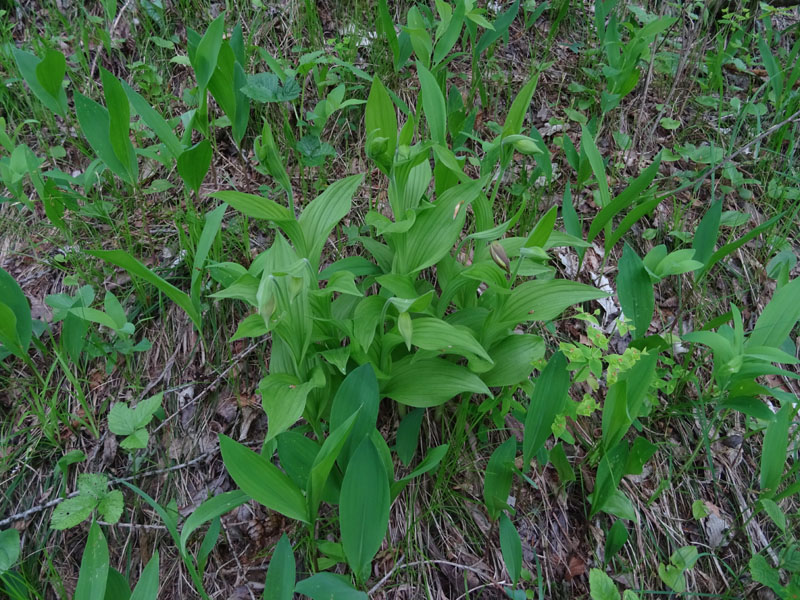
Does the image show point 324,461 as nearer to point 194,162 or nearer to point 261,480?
point 261,480

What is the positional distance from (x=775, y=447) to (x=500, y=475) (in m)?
0.97

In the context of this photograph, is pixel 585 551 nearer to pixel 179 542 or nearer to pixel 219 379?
pixel 179 542

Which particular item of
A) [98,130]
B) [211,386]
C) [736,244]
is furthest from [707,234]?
[98,130]

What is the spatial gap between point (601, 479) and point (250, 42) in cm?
286

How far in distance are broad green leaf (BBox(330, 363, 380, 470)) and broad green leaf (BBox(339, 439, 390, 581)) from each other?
16 cm

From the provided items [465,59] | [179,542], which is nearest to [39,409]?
[179,542]

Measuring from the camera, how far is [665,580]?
1807 mm

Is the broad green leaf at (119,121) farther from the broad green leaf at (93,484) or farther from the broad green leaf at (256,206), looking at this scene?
the broad green leaf at (93,484)

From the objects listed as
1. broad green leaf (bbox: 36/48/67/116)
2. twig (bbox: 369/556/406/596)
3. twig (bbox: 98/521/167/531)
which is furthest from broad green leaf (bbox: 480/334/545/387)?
broad green leaf (bbox: 36/48/67/116)

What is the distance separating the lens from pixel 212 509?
1.60m

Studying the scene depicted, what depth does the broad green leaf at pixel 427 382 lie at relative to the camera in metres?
1.73

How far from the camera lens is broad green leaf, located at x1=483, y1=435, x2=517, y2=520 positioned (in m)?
1.75

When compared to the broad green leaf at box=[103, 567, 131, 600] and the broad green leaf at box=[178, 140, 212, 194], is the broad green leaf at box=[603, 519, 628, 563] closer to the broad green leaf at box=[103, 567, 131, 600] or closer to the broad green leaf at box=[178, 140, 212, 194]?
the broad green leaf at box=[103, 567, 131, 600]

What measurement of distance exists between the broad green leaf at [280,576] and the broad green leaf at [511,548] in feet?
2.20
